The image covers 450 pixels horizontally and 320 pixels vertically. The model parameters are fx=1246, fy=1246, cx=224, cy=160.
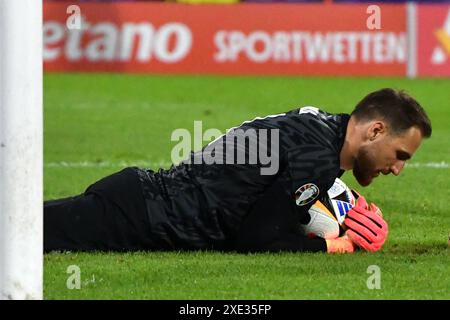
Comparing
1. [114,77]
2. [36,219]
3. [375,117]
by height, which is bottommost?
[36,219]

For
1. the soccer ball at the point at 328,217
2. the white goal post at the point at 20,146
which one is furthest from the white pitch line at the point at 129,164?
the white goal post at the point at 20,146

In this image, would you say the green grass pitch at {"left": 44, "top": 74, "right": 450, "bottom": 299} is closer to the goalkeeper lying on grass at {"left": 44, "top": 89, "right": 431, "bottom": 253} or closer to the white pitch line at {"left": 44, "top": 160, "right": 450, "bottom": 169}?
the white pitch line at {"left": 44, "top": 160, "right": 450, "bottom": 169}

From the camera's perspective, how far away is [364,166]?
23.1 feet

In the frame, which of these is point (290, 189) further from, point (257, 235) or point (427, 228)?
Answer: point (427, 228)

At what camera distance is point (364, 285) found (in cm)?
628

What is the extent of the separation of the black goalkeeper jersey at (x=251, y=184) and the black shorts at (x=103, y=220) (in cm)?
7

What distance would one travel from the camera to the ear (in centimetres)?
694

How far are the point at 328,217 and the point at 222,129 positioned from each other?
737 cm

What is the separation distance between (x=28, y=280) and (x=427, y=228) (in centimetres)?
373

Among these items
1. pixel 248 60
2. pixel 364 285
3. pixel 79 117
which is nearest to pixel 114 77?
pixel 248 60

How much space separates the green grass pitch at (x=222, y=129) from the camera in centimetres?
627

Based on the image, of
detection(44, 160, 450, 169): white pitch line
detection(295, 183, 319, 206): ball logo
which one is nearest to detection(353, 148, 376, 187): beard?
detection(295, 183, 319, 206): ball logo

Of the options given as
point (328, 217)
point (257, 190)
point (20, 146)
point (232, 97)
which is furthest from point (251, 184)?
point (232, 97)

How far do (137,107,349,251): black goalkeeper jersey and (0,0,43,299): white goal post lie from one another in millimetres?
1745
